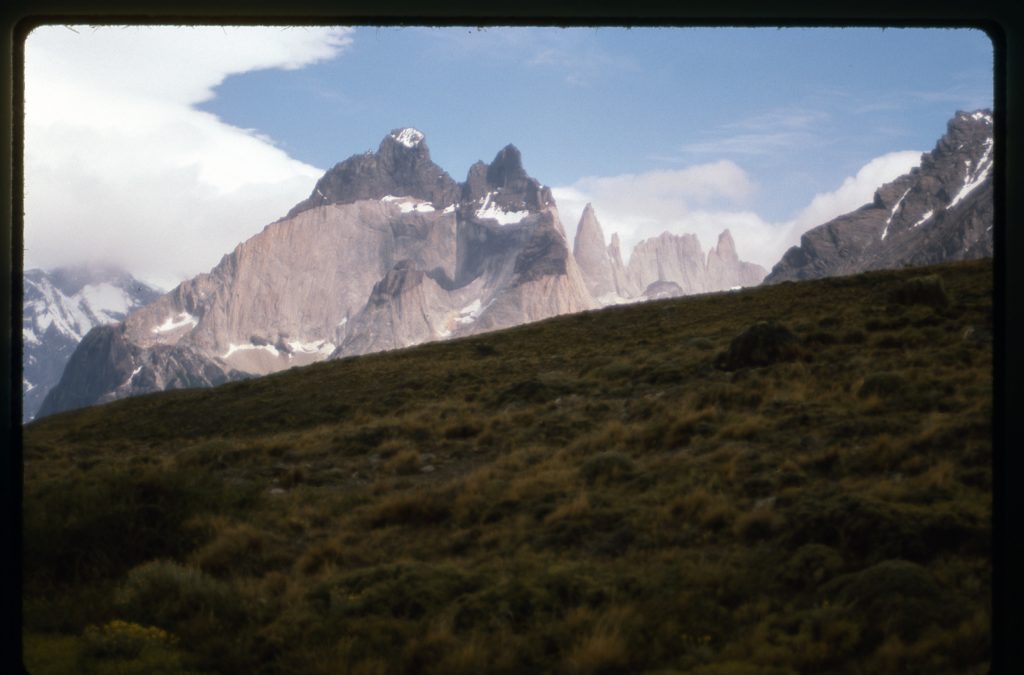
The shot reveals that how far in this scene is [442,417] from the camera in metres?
10.3

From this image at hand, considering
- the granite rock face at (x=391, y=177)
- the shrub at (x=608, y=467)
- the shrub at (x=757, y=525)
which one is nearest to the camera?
the granite rock face at (x=391, y=177)

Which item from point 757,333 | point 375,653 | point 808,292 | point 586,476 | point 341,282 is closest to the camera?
point 375,653

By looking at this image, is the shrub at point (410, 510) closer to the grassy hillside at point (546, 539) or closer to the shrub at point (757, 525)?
the grassy hillside at point (546, 539)

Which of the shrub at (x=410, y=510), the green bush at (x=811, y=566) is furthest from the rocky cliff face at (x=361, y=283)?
the green bush at (x=811, y=566)

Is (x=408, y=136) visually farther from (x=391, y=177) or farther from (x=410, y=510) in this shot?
(x=410, y=510)

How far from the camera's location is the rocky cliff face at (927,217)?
10.9 ft

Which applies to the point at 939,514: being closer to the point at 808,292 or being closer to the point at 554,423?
the point at 554,423

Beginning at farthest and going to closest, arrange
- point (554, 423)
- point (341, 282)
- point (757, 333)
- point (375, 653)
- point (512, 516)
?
1. point (757, 333)
2. point (554, 423)
3. point (512, 516)
4. point (341, 282)
5. point (375, 653)

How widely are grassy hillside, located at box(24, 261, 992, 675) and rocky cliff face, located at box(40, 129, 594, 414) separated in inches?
34.2

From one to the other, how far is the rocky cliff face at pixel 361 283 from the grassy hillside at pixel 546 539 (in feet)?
2.85

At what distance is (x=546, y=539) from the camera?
495 centimetres

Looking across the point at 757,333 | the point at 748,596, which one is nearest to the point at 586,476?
the point at 748,596

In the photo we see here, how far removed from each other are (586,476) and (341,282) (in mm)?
2591

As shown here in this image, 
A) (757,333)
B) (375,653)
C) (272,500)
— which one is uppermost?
(757,333)
